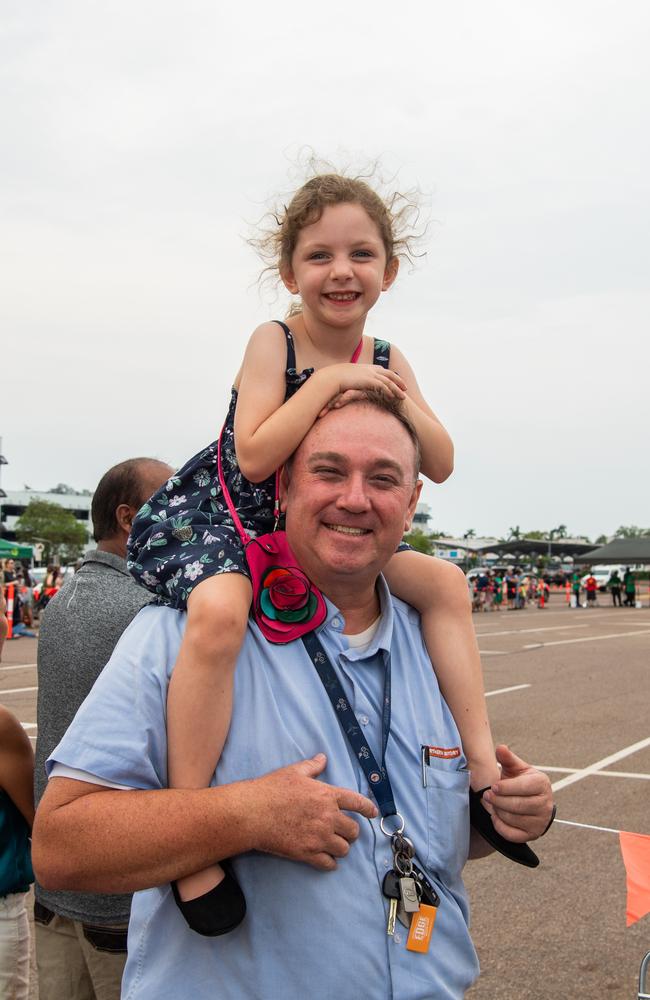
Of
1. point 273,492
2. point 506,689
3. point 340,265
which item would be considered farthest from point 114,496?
point 506,689

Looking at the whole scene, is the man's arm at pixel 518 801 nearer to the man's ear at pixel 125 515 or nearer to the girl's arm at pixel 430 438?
the girl's arm at pixel 430 438

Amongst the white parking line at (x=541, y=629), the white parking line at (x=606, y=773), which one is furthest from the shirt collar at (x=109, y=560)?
the white parking line at (x=541, y=629)

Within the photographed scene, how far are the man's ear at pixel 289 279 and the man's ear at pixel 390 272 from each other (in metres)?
0.28

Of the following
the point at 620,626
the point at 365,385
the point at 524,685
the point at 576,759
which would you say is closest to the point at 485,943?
the point at 365,385

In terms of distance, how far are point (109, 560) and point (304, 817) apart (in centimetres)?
158

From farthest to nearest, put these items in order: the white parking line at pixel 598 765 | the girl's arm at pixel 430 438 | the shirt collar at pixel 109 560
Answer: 1. the white parking line at pixel 598 765
2. the shirt collar at pixel 109 560
3. the girl's arm at pixel 430 438

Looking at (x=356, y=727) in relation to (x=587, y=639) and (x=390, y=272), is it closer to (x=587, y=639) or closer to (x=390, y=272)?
(x=390, y=272)

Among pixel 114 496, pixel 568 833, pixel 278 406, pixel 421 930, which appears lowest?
pixel 568 833

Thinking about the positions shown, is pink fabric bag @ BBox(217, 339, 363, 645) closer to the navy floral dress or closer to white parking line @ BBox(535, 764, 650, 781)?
the navy floral dress

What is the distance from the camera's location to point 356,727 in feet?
6.72

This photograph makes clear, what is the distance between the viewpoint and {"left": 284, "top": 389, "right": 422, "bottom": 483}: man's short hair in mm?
2236

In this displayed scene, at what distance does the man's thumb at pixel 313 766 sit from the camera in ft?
6.21

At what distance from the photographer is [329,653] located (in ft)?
7.06

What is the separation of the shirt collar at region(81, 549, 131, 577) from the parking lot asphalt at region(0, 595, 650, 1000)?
8.37 ft
